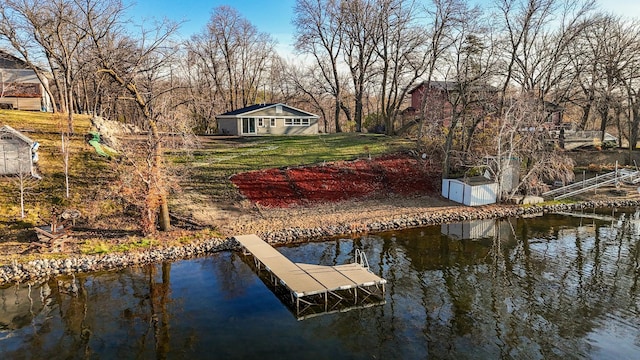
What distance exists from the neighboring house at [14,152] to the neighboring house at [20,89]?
19564 mm

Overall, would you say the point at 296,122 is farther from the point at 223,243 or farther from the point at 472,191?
the point at 223,243

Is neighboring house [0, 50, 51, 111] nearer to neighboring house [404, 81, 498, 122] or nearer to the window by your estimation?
the window

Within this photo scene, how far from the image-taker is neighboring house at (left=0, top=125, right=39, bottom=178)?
20.1 meters

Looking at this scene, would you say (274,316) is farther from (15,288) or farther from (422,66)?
(422,66)

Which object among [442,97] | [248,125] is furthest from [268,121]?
[442,97]

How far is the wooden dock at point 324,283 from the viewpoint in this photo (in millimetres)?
12406

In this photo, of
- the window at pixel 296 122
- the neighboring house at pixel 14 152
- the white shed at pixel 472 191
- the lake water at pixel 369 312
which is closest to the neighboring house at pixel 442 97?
the white shed at pixel 472 191

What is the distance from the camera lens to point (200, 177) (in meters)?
24.7

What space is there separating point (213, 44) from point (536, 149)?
40580 millimetres

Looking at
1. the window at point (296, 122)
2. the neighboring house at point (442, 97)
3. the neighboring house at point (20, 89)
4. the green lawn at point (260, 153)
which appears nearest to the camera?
the green lawn at point (260, 153)

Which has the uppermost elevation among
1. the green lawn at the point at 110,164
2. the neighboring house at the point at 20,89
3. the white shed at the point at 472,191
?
the neighboring house at the point at 20,89

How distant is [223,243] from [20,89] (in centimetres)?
3202

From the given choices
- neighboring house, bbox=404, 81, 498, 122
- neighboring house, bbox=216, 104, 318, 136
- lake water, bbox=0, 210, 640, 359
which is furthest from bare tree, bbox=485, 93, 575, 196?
neighboring house, bbox=216, 104, 318, 136

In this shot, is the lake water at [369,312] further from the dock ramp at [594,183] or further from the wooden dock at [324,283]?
the dock ramp at [594,183]
